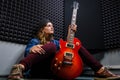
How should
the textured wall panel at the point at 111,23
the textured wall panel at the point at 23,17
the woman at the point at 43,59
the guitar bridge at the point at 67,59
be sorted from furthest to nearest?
the textured wall panel at the point at 111,23 → the textured wall panel at the point at 23,17 → the guitar bridge at the point at 67,59 → the woman at the point at 43,59

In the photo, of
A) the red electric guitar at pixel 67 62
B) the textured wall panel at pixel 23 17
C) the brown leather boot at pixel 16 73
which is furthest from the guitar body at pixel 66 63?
the textured wall panel at pixel 23 17

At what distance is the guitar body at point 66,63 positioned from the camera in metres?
1.79

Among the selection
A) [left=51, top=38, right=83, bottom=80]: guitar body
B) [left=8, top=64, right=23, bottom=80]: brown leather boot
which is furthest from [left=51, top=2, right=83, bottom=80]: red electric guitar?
[left=8, top=64, right=23, bottom=80]: brown leather boot

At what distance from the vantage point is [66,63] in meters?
1.77

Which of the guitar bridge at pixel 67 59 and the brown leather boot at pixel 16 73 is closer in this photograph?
the brown leather boot at pixel 16 73

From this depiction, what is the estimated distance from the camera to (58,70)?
180 centimetres

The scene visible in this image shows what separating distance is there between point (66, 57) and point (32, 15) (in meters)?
0.97

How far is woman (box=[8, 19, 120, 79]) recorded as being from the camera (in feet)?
5.11

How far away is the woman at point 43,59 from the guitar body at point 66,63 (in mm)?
71

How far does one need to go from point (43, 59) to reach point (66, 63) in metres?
0.22

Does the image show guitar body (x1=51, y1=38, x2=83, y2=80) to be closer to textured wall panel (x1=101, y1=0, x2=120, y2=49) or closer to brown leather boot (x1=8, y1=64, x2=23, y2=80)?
brown leather boot (x1=8, y1=64, x2=23, y2=80)

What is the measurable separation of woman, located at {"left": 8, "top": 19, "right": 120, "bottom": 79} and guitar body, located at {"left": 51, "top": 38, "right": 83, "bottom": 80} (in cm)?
7

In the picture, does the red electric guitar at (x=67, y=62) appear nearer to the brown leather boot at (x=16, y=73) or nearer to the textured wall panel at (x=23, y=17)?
the brown leather boot at (x=16, y=73)

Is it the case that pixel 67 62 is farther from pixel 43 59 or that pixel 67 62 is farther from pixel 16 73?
pixel 16 73
